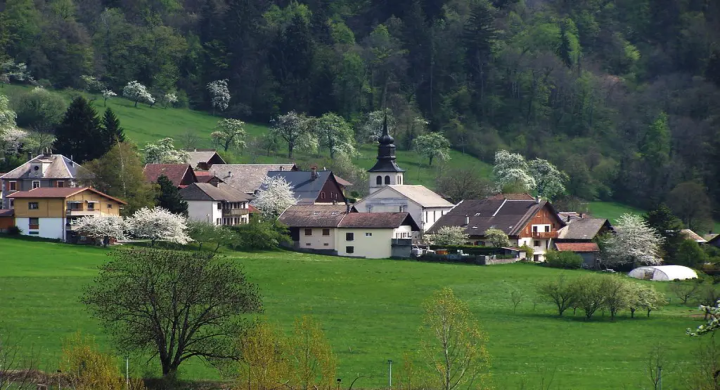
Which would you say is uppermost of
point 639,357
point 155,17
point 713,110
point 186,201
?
point 155,17

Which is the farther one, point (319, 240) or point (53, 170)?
point (53, 170)

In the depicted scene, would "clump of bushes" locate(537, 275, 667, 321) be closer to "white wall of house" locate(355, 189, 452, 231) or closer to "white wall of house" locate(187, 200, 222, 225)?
"white wall of house" locate(187, 200, 222, 225)

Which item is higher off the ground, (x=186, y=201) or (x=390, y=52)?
(x=390, y=52)

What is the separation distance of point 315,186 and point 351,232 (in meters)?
15.7

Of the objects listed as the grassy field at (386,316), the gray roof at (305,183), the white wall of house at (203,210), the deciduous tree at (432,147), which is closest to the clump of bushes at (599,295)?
the grassy field at (386,316)

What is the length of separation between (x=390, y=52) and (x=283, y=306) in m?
111

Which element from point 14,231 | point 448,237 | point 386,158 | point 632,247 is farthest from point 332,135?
point 14,231

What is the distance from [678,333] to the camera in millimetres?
54219

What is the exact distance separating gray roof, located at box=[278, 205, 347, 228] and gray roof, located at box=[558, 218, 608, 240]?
50.6ft

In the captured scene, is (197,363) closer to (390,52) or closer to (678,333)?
(678,333)

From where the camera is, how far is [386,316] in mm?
55844

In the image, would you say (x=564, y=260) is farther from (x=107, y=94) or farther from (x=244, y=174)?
(x=107, y=94)

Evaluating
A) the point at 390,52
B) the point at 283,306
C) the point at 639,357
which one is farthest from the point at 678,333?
the point at 390,52

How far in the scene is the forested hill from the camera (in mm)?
142125
